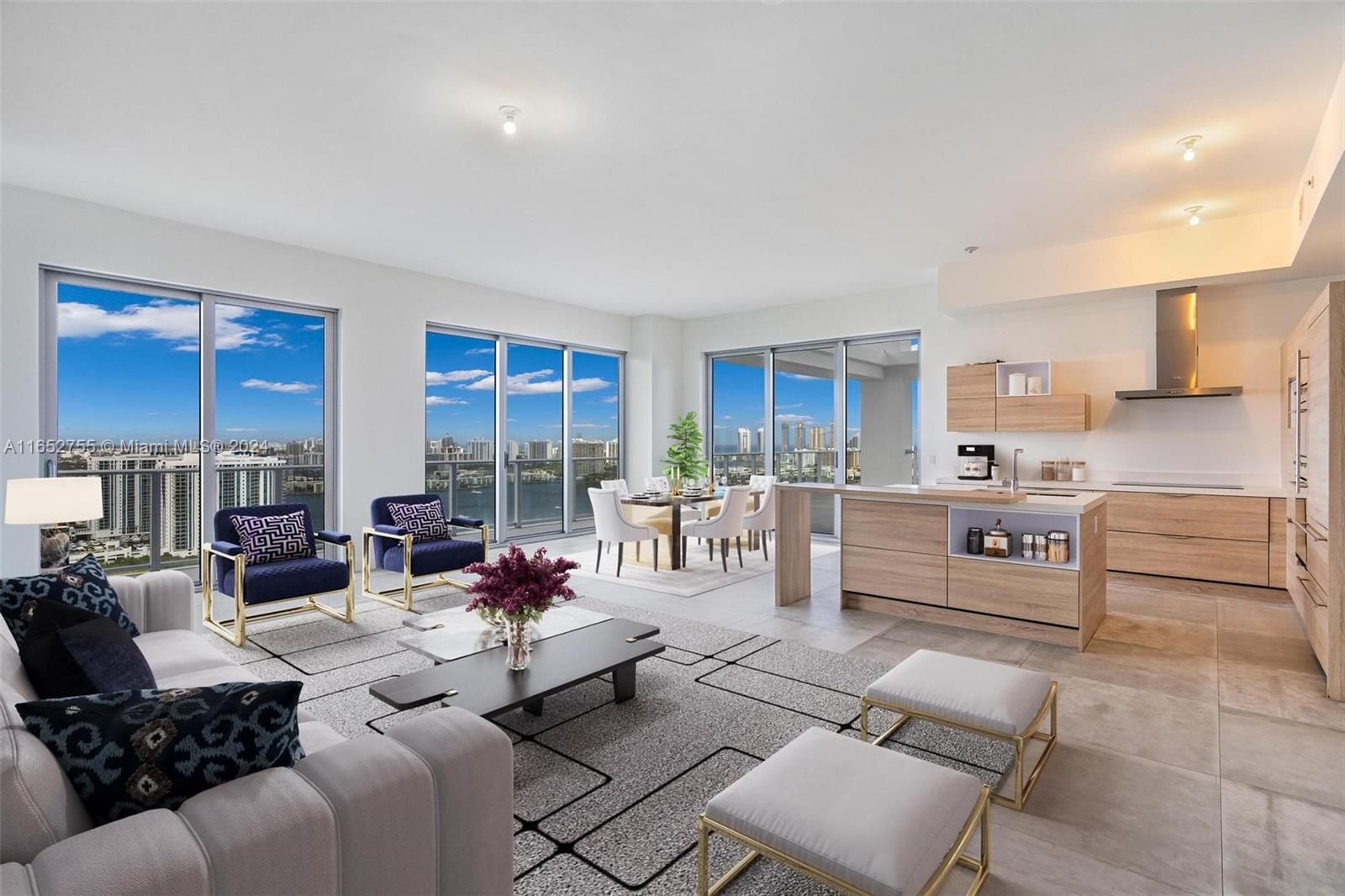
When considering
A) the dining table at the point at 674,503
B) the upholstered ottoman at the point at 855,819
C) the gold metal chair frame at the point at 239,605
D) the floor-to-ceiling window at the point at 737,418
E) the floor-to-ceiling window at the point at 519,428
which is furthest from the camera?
the floor-to-ceiling window at the point at 737,418

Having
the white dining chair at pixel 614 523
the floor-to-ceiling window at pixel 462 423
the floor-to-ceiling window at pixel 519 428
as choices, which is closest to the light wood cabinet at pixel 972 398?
the white dining chair at pixel 614 523

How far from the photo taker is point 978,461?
22.7 ft

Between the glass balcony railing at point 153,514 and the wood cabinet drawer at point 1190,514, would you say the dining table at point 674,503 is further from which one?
the wood cabinet drawer at point 1190,514

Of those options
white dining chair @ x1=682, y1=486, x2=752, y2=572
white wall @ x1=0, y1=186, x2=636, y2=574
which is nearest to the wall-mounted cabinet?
white dining chair @ x1=682, y1=486, x2=752, y2=572

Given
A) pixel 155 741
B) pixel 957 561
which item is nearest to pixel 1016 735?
pixel 957 561

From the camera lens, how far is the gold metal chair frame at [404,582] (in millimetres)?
5094

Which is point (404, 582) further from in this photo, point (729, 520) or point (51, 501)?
point (729, 520)

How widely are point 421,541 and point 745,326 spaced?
5.32 metres

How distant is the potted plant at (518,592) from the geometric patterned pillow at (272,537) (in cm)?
252

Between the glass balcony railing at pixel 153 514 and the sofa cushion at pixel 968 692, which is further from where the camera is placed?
the glass balcony railing at pixel 153 514

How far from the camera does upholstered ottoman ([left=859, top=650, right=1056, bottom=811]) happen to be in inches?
92.4

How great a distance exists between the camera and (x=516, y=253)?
20.6 ft

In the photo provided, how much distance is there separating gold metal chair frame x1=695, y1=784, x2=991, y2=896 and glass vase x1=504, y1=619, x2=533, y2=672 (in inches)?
50.2

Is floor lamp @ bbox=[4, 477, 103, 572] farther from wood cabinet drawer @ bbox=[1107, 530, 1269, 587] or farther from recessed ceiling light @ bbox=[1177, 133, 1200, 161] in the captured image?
wood cabinet drawer @ bbox=[1107, 530, 1269, 587]
